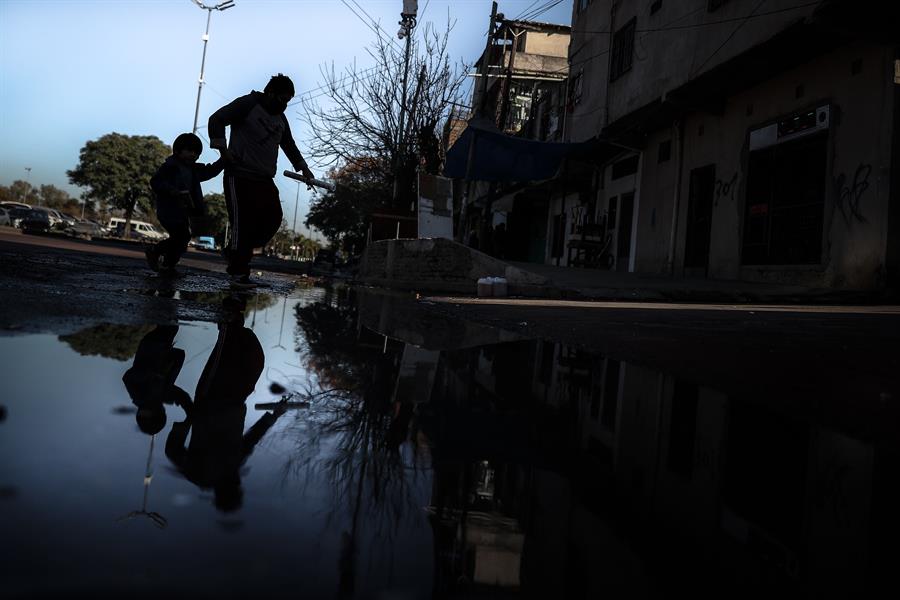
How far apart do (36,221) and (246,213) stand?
32.0 meters

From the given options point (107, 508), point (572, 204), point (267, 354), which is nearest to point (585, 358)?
point (267, 354)

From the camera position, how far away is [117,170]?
177 feet

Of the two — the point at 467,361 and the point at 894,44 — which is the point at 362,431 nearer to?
the point at 467,361

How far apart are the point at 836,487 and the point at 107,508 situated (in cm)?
129

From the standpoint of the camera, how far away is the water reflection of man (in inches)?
38.4

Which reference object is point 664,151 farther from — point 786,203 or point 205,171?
point 205,171

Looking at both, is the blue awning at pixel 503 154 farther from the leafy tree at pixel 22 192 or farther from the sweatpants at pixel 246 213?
the leafy tree at pixel 22 192

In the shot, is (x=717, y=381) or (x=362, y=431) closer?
(x=362, y=431)

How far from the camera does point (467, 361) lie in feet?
8.94

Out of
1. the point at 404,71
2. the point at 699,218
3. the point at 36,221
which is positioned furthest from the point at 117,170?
the point at 699,218

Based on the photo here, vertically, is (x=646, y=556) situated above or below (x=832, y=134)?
below

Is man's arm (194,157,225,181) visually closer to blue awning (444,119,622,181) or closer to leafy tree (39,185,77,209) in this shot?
blue awning (444,119,622,181)

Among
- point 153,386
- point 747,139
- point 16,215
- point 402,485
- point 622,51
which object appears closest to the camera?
point 402,485

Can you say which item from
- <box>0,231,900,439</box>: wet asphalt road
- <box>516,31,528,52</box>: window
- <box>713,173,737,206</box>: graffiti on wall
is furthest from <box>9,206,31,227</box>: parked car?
<box>713,173,737,206</box>: graffiti on wall
